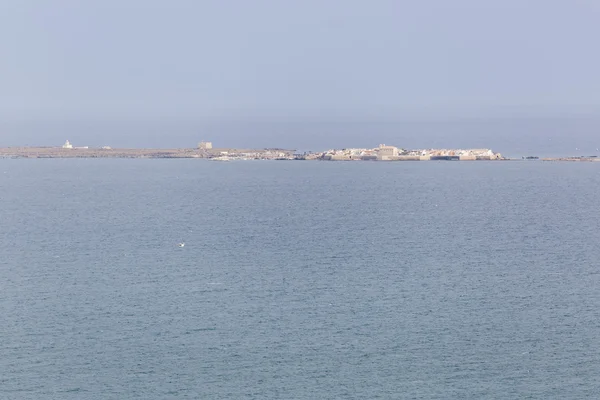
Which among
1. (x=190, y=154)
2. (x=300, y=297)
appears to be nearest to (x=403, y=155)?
(x=190, y=154)

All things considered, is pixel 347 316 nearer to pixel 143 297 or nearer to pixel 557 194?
pixel 143 297

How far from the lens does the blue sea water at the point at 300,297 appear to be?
96.8 ft

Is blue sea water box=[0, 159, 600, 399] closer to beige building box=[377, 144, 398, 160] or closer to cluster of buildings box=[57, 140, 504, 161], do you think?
beige building box=[377, 144, 398, 160]

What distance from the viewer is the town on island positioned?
96188mm

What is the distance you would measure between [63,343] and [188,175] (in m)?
52.0

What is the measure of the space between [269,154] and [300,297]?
208 feet

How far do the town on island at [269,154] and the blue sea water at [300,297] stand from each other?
95.6 feet

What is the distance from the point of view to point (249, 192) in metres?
70.2

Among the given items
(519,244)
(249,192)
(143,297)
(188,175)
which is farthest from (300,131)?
(143,297)

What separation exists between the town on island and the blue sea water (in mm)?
29134

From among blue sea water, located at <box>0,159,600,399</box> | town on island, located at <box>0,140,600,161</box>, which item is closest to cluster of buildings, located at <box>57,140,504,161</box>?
town on island, located at <box>0,140,600,161</box>

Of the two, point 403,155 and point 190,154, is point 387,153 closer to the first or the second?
point 403,155

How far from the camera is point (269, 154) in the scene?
10050 centimetres

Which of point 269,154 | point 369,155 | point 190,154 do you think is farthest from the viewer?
point 190,154
